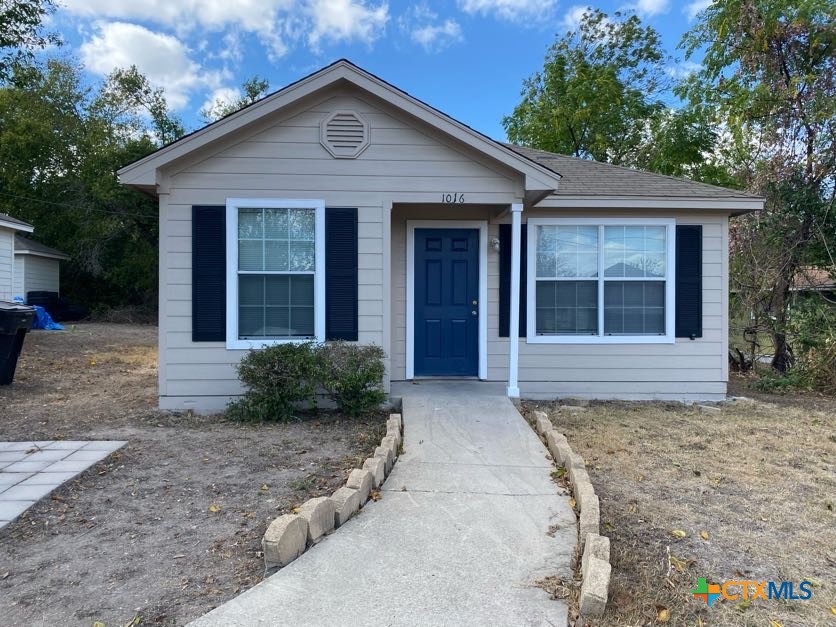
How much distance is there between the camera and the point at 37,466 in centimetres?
480

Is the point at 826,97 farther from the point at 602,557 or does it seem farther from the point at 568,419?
the point at 602,557

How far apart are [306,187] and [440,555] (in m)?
4.82

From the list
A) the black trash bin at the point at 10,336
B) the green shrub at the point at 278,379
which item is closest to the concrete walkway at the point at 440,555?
the green shrub at the point at 278,379

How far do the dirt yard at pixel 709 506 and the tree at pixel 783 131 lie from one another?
3975mm

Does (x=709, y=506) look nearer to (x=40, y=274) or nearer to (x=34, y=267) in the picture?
(x=34, y=267)

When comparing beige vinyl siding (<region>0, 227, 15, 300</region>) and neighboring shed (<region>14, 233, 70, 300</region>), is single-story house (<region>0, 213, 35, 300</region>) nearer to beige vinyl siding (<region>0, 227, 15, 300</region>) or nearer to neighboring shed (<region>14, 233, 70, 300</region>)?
beige vinyl siding (<region>0, 227, 15, 300</region>)

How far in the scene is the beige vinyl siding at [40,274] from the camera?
20531 mm

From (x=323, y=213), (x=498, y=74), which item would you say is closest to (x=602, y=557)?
(x=323, y=213)

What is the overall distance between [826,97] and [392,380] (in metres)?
8.97

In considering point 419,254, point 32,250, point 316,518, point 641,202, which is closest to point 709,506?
point 316,518

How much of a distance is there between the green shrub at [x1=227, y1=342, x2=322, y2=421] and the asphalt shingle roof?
3824mm

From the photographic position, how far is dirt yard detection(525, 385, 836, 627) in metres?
2.81

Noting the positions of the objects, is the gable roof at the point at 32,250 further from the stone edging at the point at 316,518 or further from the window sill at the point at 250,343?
the stone edging at the point at 316,518

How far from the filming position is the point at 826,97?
32.7 feet
